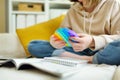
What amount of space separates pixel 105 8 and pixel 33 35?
0.53 m

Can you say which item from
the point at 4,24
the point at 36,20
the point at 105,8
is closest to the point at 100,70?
the point at 105,8

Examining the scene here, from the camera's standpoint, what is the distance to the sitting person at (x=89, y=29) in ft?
3.26

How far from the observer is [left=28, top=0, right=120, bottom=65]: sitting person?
993 mm

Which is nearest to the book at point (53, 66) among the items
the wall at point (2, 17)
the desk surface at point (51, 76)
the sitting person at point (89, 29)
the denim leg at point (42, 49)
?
the desk surface at point (51, 76)

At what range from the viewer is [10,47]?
4.88ft

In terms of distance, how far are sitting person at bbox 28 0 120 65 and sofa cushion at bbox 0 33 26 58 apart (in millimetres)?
262

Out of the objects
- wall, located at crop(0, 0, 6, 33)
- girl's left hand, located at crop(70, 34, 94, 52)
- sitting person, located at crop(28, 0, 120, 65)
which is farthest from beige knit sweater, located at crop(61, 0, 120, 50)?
wall, located at crop(0, 0, 6, 33)

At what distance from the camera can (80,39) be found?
896 mm

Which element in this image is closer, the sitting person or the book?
the book

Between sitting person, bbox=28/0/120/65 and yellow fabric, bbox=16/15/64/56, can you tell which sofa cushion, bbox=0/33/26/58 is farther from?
sitting person, bbox=28/0/120/65

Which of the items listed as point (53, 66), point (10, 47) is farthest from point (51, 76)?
point (10, 47)

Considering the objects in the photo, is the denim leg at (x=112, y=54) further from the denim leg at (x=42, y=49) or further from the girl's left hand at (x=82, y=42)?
the denim leg at (x=42, y=49)

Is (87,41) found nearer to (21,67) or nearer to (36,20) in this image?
(21,67)

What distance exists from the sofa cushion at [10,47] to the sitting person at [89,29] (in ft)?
0.86
